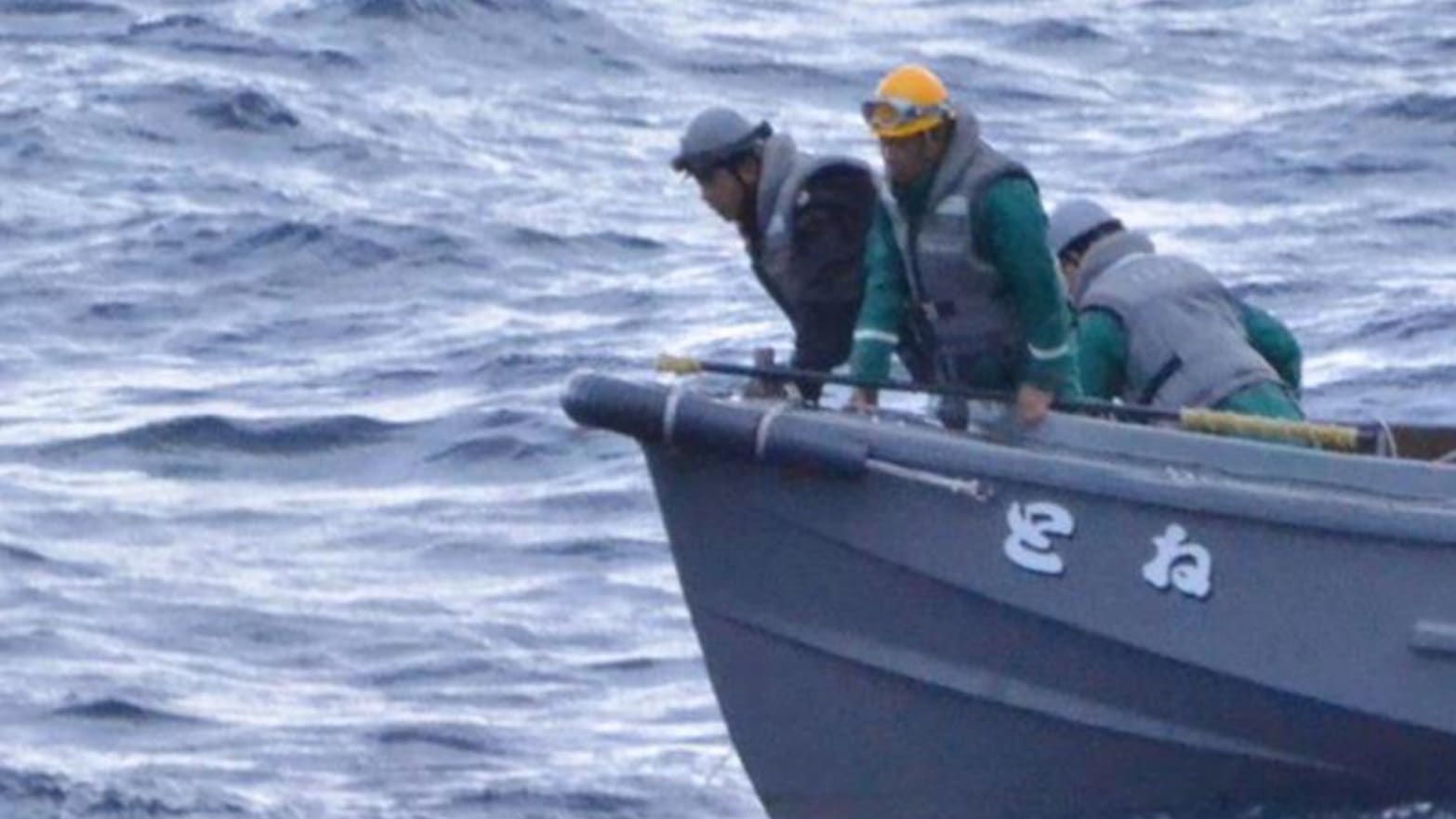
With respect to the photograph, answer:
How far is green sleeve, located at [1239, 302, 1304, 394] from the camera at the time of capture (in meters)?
11.5

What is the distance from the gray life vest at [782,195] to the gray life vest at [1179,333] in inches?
30.5

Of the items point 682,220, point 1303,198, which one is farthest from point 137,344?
point 1303,198

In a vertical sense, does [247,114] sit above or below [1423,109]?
below

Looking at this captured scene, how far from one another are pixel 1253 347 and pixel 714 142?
162 cm

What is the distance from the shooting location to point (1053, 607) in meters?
10.8

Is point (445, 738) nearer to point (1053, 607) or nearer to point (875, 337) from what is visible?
point (875, 337)

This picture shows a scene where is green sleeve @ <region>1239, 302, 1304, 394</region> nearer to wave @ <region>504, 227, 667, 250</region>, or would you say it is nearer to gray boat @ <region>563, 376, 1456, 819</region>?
gray boat @ <region>563, 376, 1456, 819</region>

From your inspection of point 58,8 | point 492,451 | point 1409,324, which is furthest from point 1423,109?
point 58,8

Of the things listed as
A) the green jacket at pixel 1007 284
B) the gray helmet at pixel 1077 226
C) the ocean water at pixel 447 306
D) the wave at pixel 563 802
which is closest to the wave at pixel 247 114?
the ocean water at pixel 447 306

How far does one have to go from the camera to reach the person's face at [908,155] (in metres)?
10.7

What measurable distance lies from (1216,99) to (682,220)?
17.0 ft

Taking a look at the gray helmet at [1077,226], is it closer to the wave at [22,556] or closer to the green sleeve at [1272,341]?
the green sleeve at [1272,341]

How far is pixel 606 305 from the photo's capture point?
2150 centimetres

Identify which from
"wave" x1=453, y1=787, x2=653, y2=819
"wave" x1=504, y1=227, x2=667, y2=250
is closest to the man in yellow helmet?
"wave" x1=453, y1=787, x2=653, y2=819
